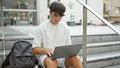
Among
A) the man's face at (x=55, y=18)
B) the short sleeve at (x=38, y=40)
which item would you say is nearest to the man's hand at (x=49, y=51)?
the short sleeve at (x=38, y=40)

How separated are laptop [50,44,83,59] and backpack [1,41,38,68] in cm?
41

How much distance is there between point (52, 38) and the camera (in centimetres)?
229

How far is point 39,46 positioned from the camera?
2.21 metres

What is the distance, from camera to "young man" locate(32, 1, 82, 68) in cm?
213

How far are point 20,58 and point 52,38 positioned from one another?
0.41 meters

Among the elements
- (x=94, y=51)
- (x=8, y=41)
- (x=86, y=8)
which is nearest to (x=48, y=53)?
(x=86, y=8)

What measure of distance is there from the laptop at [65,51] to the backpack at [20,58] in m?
0.41

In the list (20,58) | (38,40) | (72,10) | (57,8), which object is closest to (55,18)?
(57,8)

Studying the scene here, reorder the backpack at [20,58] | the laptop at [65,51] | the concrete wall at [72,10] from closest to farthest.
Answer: the laptop at [65,51] < the backpack at [20,58] < the concrete wall at [72,10]

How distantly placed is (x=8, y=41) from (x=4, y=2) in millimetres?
691

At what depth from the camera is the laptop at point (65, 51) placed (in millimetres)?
2039

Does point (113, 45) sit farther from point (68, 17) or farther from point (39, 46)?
point (68, 17)

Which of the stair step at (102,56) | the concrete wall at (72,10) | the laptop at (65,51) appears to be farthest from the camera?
the concrete wall at (72,10)

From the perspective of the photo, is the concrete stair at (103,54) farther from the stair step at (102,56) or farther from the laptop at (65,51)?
the laptop at (65,51)
